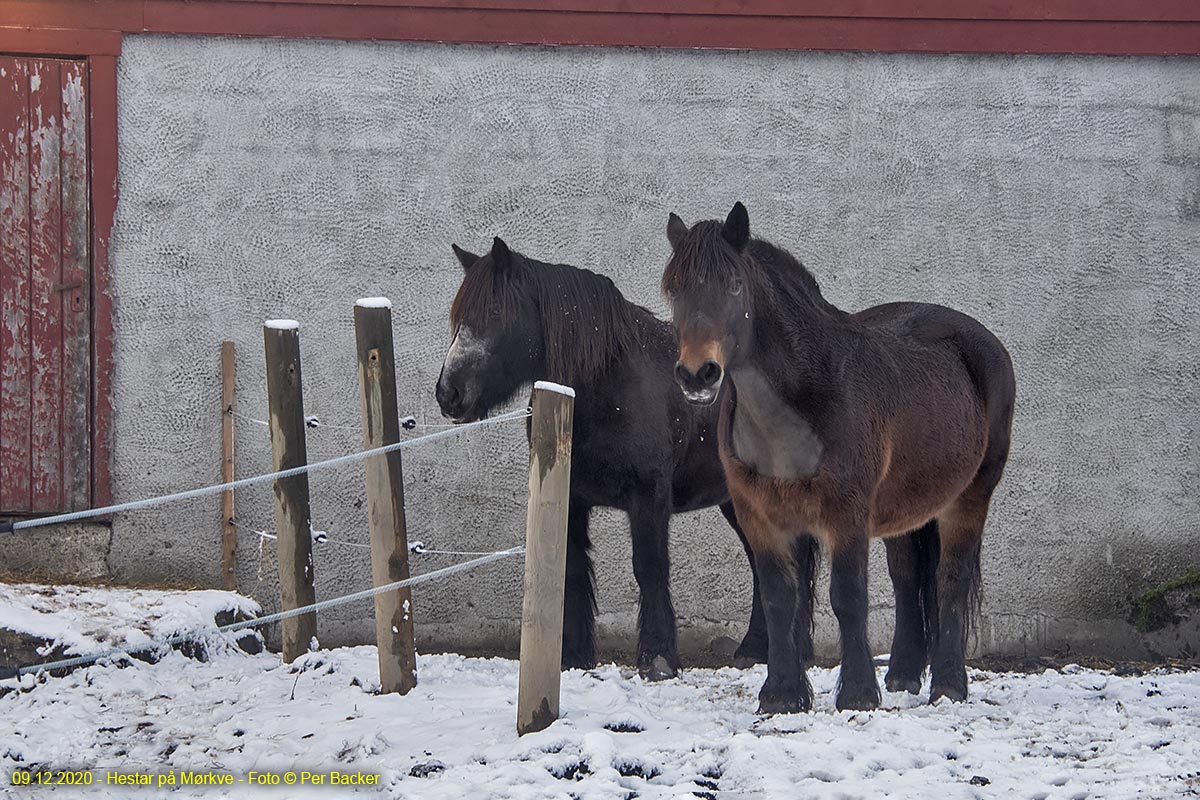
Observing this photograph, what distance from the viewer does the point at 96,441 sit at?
7457mm

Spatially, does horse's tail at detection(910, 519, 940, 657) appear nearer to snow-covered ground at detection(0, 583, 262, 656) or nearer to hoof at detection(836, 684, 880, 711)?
hoof at detection(836, 684, 880, 711)

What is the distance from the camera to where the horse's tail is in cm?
597

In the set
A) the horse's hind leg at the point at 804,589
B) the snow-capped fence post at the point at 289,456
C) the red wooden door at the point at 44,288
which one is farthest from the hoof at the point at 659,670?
the red wooden door at the point at 44,288

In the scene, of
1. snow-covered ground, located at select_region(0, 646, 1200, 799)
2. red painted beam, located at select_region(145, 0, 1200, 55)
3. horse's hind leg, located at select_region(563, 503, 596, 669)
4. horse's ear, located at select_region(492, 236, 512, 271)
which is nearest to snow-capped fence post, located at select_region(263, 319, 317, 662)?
snow-covered ground, located at select_region(0, 646, 1200, 799)

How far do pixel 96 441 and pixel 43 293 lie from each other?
0.88 metres

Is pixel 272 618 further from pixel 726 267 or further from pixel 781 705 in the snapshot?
pixel 726 267

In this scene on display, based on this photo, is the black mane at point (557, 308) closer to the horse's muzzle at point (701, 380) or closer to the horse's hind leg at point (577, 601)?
the horse's hind leg at point (577, 601)

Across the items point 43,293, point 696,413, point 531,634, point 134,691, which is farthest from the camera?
point 43,293

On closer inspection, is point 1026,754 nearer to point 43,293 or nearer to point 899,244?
point 899,244

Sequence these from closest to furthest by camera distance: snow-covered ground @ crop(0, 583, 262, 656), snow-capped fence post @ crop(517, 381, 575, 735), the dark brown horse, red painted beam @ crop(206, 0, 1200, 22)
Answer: snow-capped fence post @ crop(517, 381, 575, 735) → the dark brown horse → snow-covered ground @ crop(0, 583, 262, 656) → red painted beam @ crop(206, 0, 1200, 22)

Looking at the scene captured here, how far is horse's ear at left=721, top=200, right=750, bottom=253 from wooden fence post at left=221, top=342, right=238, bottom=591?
361 cm

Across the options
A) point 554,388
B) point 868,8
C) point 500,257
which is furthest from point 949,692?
point 868,8

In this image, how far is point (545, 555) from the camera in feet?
15.8

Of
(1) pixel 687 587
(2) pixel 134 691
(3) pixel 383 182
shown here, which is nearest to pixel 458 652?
(1) pixel 687 587
